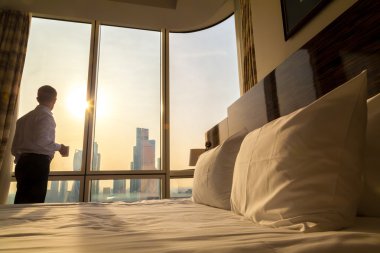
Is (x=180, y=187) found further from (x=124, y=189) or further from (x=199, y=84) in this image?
(x=199, y=84)

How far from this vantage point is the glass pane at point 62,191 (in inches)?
129

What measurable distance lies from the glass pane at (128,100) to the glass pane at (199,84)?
0.28 m

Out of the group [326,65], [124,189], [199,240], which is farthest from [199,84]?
[199,240]

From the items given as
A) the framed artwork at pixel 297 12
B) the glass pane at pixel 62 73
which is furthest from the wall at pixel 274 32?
the glass pane at pixel 62 73

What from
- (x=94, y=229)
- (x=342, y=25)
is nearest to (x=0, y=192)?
(x=94, y=229)

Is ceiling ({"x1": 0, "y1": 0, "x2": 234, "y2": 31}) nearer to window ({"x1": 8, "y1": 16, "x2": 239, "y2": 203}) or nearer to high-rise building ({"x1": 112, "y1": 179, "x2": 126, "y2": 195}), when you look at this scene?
window ({"x1": 8, "y1": 16, "x2": 239, "y2": 203})

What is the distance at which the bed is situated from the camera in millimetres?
615

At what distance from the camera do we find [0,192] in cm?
296

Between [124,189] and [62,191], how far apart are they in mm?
787

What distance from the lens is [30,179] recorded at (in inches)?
87.9

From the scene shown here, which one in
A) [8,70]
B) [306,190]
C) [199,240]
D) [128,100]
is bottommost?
[199,240]

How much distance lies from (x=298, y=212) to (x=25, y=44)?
3.84 metres

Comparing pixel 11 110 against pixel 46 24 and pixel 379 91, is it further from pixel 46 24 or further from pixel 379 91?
pixel 379 91

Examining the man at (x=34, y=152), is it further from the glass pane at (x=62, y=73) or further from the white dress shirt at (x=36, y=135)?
the glass pane at (x=62, y=73)
